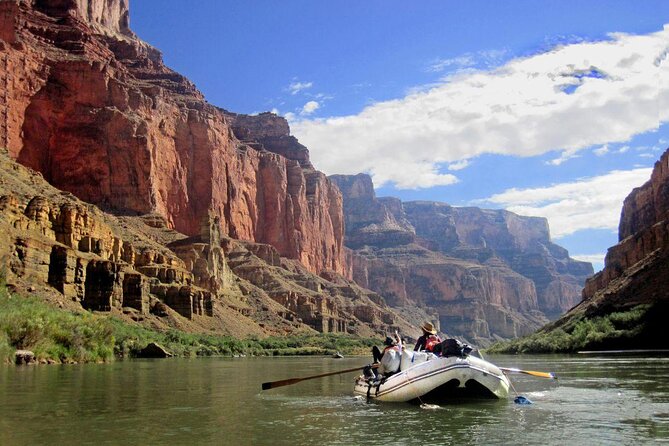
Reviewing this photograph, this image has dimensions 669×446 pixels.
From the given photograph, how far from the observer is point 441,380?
932 inches

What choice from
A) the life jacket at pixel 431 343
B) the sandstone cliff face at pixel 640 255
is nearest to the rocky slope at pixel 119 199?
the sandstone cliff face at pixel 640 255

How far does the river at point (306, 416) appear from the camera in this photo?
17.5m

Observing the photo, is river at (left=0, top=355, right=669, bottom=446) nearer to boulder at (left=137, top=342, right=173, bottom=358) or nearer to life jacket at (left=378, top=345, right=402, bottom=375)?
life jacket at (left=378, top=345, right=402, bottom=375)

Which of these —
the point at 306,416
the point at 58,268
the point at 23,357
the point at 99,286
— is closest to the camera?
the point at 306,416

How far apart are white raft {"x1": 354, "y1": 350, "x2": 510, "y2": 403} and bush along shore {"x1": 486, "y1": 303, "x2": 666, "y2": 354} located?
5952cm

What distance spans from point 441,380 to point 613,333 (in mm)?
65383

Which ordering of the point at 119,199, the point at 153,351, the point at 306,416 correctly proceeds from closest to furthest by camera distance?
the point at 306,416 → the point at 153,351 → the point at 119,199

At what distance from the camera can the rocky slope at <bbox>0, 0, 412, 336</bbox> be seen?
8700 centimetres

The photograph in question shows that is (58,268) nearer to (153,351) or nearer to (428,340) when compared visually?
(153,351)

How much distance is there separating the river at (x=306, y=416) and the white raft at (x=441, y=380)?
0.49 m

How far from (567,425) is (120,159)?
143 m

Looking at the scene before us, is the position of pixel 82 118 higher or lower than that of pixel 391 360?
higher

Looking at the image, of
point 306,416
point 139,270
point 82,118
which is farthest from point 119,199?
point 306,416

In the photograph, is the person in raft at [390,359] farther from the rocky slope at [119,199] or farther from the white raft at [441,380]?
the rocky slope at [119,199]
